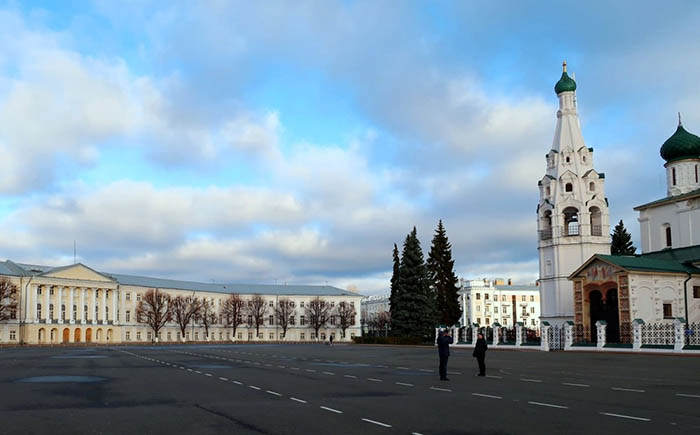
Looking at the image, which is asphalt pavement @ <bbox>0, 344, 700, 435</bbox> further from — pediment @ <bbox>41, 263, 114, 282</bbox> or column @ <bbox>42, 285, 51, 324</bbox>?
pediment @ <bbox>41, 263, 114, 282</bbox>

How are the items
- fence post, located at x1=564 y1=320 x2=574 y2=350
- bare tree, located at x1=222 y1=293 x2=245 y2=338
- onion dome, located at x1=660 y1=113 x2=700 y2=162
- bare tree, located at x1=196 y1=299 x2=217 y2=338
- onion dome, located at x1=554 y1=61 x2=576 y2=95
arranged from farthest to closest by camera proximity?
bare tree, located at x1=222 y1=293 x2=245 y2=338 → bare tree, located at x1=196 y1=299 x2=217 y2=338 → onion dome, located at x1=554 y1=61 x2=576 y2=95 → onion dome, located at x1=660 y1=113 x2=700 y2=162 → fence post, located at x1=564 y1=320 x2=574 y2=350

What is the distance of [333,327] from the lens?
485ft

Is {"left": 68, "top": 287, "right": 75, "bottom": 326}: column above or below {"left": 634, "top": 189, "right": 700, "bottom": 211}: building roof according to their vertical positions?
below

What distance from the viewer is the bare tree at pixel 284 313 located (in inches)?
5658

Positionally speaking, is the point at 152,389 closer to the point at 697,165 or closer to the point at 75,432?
the point at 75,432

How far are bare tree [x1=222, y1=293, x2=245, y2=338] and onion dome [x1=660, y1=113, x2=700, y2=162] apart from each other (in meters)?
93.8

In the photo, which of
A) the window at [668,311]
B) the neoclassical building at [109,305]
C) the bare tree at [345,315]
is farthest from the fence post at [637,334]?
the bare tree at [345,315]

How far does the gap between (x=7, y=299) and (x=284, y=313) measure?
5574 cm

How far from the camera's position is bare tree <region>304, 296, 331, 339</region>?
143 m

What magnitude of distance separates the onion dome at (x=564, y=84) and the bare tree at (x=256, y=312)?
88908 mm

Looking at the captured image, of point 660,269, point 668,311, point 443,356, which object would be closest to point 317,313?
point 668,311

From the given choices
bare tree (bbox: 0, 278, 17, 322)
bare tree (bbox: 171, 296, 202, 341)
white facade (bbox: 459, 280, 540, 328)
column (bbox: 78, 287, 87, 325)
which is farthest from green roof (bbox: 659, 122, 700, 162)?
white facade (bbox: 459, 280, 540, 328)

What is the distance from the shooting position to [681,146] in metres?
57.1

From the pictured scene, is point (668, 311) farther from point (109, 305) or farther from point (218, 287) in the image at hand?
point (218, 287)
